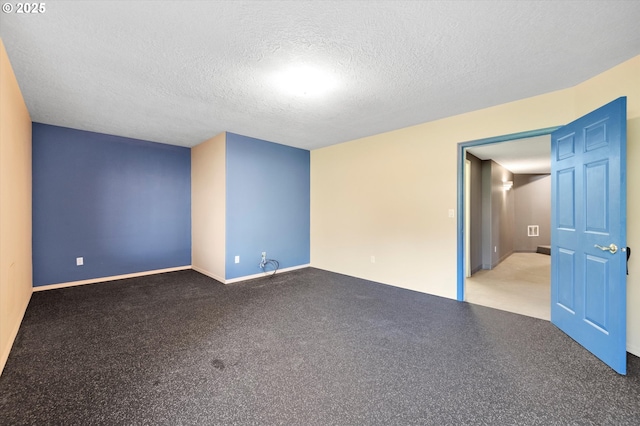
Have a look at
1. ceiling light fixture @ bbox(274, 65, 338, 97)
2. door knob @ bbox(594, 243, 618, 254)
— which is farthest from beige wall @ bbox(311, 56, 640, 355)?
ceiling light fixture @ bbox(274, 65, 338, 97)

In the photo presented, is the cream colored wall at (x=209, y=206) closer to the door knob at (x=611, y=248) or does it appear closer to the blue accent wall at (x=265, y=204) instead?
the blue accent wall at (x=265, y=204)

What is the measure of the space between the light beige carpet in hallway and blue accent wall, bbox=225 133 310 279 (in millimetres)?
3049

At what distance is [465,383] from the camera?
5.92 ft

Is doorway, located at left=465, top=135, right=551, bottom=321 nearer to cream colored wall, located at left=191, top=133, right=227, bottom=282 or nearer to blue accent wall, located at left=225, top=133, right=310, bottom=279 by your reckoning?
blue accent wall, located at left=225, top=133, right=310, bottom=279

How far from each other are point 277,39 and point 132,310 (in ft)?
10.6

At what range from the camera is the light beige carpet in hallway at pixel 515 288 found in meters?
3.23

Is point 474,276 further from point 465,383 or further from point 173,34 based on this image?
point 173,34

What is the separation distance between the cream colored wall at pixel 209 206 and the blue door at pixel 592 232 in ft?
13.7

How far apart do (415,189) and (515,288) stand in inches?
85.4

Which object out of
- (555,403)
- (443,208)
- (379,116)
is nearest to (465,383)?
(555,403)

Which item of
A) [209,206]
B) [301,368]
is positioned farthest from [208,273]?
[301,368]

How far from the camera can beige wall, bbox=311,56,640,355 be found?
2.27 meters

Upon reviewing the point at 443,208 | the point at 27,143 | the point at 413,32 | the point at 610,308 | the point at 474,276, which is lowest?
the point at 474,276

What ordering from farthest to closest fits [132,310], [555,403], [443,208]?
[443,208] → [132,310] → [555,403]
